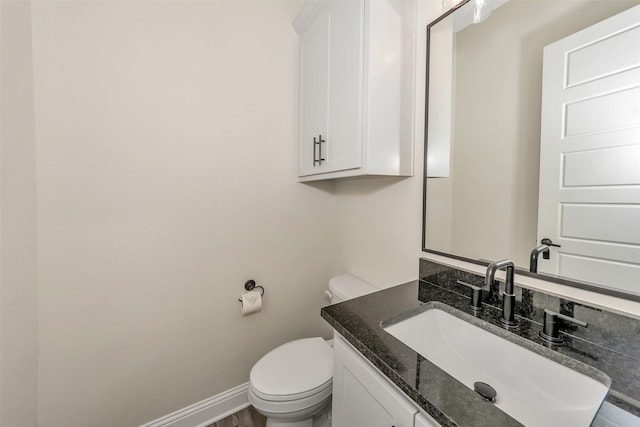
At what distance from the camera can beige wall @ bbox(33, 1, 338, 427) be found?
1039 millimetres

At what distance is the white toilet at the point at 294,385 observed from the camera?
1063 mm

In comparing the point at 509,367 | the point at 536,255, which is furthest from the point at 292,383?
the point at 536,255

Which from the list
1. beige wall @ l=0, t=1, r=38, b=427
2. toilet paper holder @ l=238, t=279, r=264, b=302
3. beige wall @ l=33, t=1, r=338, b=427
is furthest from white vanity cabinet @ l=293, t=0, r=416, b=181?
beige wall @ l=0, t=1, r=38, b=427

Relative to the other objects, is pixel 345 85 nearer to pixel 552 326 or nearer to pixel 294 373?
pixel 552 326

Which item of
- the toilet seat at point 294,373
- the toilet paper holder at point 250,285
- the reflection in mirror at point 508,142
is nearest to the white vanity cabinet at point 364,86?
the reflection in mirror at point 508,142

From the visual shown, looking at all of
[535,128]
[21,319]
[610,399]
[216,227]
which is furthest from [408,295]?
[21,319]

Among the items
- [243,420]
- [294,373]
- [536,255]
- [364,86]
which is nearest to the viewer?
[536,255]

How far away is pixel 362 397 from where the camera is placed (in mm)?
709

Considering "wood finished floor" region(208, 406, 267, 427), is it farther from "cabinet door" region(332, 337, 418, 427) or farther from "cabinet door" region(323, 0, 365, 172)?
"cabinet door" region(323, 0, 365, 172)

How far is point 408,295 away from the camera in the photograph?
977 mm

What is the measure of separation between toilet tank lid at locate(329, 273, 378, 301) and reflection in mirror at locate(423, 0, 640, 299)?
49 cm

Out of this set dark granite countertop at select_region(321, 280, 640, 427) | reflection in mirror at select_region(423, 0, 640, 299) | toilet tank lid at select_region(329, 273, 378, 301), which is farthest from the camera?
toilet tank lid at select_region(329, 273, 378, 301)

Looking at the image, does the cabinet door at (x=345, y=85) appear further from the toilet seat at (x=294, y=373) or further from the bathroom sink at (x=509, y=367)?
the toilet seat at (x=294, y=373)

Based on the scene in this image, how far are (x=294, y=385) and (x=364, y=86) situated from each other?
1337 millimetres
